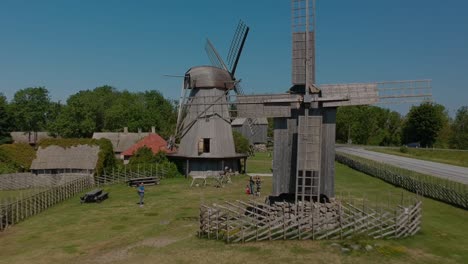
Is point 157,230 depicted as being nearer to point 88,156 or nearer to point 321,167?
point 321,167

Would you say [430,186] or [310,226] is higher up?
[430,186]

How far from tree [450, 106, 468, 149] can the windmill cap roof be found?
72.7 metres

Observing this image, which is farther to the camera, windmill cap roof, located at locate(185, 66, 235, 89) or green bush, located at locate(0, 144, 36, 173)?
green bush, located at locate(0, 144, 36, 173)

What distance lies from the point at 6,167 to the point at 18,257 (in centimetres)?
2845

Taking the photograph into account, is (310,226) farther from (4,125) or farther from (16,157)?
(4,125)

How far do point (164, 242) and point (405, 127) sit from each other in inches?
3805

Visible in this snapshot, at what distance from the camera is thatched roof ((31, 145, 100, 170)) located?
38.1 meters

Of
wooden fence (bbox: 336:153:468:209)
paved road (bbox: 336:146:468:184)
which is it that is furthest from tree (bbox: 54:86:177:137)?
paved road (bbox: 336:146:468:184)

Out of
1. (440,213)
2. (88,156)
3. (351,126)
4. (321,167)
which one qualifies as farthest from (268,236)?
(351,126)

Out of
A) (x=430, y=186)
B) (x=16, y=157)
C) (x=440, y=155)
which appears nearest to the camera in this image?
(x=430, y=186)

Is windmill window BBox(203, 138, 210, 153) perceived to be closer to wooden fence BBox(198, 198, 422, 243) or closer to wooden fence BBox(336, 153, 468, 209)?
wooden fence BBox(336, 153, 468, 209)

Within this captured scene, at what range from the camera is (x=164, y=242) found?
17.0 m

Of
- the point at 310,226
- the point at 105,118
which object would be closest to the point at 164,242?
the point at 310,226

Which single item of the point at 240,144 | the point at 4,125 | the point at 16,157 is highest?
the point at 4,125
